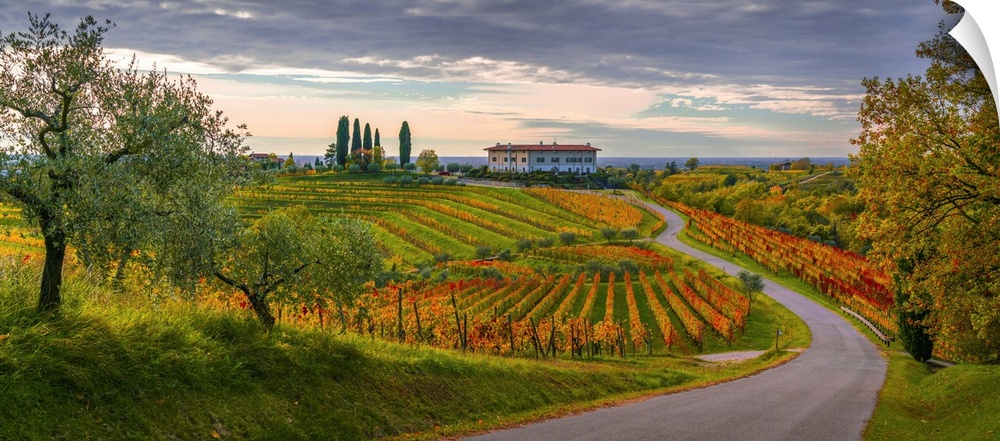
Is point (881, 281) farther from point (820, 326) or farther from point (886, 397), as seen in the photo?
point (886, 397)

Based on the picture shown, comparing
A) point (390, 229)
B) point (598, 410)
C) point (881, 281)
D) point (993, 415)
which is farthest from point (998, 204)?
point (390, 229)

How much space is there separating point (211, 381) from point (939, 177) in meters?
17.3

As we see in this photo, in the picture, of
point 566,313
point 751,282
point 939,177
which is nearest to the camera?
point 939,177

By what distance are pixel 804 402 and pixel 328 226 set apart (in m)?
16.5

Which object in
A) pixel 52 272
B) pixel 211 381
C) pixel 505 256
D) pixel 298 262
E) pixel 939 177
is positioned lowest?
pixel 505 256

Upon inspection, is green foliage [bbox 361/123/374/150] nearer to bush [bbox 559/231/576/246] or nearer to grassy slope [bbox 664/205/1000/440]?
bush [bbox 559/231/576/246]

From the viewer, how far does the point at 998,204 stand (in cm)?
1669

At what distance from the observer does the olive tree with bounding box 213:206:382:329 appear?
728 inches

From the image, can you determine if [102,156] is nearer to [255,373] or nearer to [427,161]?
[255,373]

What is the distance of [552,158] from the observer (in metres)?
170

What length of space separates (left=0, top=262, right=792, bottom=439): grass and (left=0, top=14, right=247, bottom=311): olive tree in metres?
1.12

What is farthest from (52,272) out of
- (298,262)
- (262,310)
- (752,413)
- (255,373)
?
(752,413)

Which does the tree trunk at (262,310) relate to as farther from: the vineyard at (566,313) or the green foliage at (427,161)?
the green foliage at (427,161)

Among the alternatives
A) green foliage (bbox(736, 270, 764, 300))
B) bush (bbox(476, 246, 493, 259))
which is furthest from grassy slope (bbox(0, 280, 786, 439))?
bush (bbox(476, 246, 493, 259))
